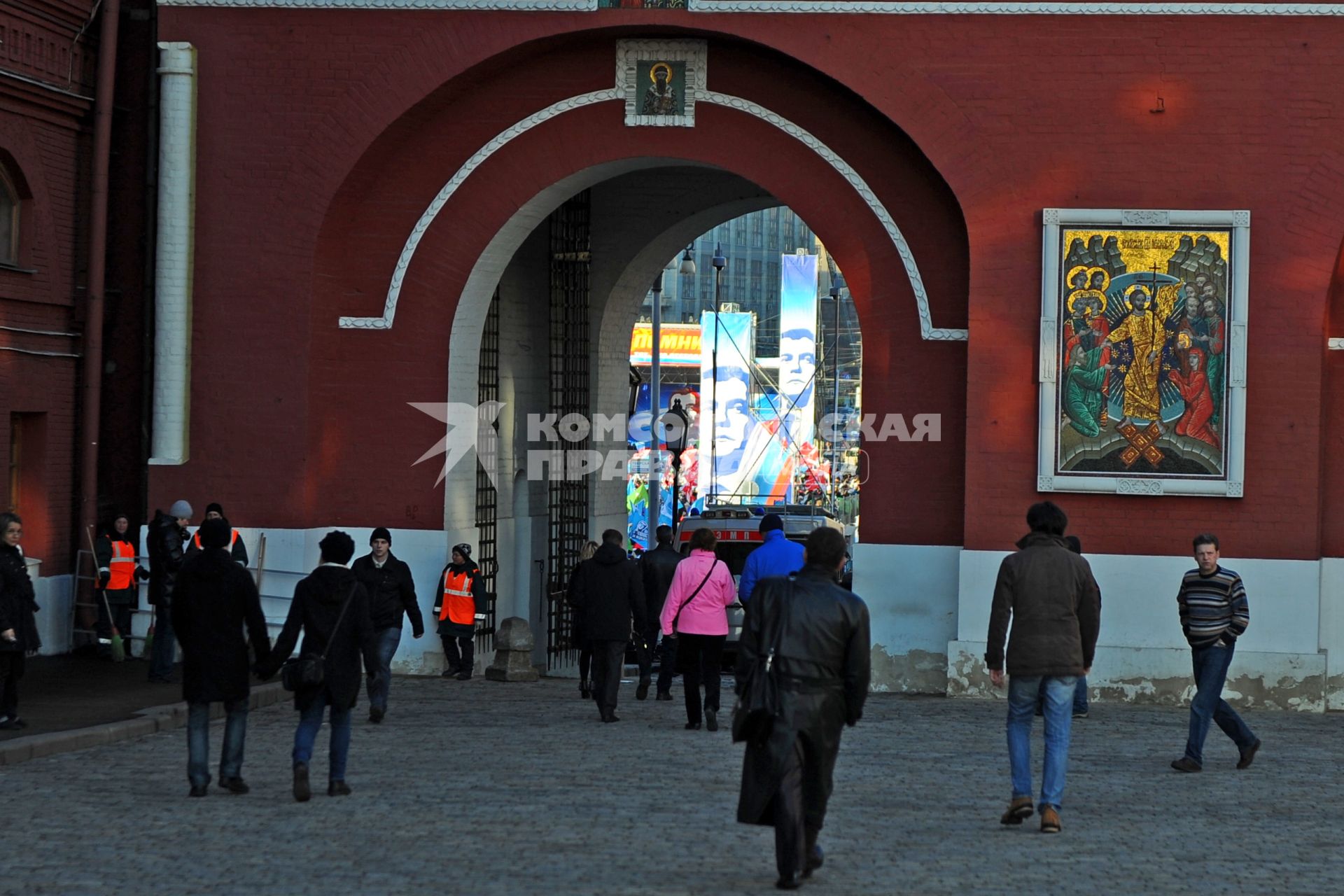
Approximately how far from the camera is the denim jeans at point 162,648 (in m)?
15.1

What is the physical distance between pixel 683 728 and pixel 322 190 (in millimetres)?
6584

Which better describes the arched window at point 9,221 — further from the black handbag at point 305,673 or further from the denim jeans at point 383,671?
the black handbag at point 305,673

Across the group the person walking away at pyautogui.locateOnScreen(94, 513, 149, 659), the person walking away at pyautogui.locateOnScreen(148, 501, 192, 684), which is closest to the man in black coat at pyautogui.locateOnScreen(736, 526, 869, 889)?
the person walking away at pyautogui.locateOnScreen(148, 501, 192, 684)

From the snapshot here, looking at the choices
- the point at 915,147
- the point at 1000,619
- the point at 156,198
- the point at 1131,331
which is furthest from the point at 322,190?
the point at 1000,619

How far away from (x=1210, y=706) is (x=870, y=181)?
7.17 meters

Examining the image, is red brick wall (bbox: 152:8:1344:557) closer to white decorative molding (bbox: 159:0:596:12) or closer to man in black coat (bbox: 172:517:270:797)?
white decorative molding (bbox: 159:0:596:12)

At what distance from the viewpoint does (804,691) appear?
25.9 feet

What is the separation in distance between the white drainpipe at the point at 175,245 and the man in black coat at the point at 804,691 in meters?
10.6

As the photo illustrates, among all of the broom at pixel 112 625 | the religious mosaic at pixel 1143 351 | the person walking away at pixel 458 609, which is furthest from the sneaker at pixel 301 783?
the religious mosaic at pixel 1143 351

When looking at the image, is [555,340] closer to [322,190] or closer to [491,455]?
[491,455]

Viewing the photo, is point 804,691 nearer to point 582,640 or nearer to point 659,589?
point 582,640

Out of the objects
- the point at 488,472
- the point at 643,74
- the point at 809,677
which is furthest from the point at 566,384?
the point at 809,677

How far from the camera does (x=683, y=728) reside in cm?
1388

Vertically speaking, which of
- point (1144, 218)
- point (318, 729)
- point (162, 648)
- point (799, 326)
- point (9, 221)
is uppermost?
point (799, 326)
